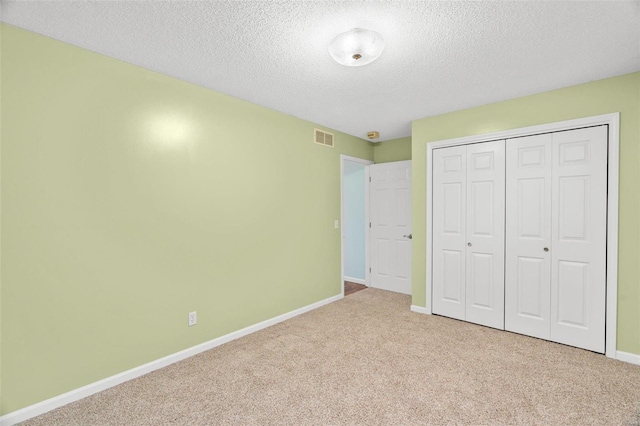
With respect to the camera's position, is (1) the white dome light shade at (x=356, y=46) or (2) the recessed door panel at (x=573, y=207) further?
(2) the recessed door panel at (x=573, y=207)

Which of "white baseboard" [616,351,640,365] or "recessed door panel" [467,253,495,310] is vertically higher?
"recessed door panel" [467,253,495,310]

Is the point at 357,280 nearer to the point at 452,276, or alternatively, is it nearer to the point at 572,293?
the point at 452,276

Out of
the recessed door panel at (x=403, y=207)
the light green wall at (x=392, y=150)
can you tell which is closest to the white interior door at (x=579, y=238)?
the recessed door panel at (x=403, y=207)

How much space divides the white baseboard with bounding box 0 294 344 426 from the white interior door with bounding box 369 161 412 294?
220 cm

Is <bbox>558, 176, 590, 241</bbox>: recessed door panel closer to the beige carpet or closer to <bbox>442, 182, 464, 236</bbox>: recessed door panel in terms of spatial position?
<bbox>442, 182, 464, 236</bbox>: recessed door panel

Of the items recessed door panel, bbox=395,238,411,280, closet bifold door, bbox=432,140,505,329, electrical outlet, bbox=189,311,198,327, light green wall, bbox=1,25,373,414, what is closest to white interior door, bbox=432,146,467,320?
closet bifold door, bbox=432,140,505,329

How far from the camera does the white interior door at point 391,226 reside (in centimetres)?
472

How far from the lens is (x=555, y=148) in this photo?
2920 millimetres

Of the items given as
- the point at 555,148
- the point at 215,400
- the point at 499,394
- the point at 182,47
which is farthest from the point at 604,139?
the point at 215,400

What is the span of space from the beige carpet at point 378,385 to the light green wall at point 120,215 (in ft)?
1.19

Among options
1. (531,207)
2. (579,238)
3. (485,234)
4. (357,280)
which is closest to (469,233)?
(485,234)

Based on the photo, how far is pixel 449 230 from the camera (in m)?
3.63

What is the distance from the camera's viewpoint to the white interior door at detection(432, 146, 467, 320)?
11.6 feet

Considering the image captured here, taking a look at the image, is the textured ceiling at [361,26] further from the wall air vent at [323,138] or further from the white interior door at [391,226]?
the white interior door at [391,226]
